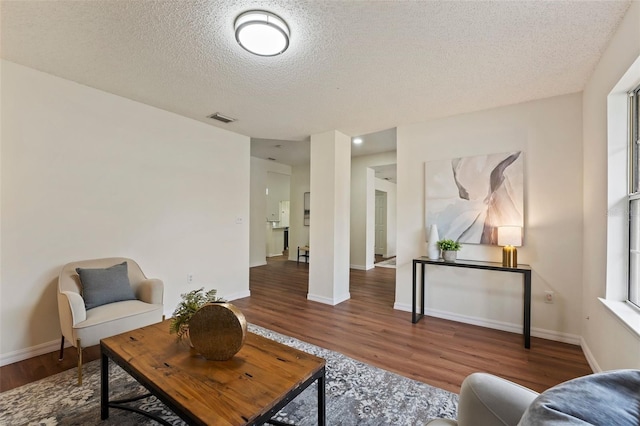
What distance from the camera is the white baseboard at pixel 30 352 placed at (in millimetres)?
2344

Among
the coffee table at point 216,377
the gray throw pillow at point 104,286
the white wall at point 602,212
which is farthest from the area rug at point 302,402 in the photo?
the white wall at point 602,212

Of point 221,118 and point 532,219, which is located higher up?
point 221,118

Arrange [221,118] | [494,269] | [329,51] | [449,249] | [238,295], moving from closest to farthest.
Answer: [329,51] < [494,269] < [449,249] < [221,118] < [238,295]

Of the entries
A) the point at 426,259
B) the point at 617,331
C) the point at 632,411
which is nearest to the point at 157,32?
the point at 632,411

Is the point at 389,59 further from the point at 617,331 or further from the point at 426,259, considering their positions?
the point at 617,331

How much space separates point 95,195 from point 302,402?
9.43 ft

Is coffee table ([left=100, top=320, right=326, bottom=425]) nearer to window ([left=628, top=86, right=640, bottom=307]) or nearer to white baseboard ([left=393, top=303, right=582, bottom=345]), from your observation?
window ([left=628, top=86, right=640, bottom=307])

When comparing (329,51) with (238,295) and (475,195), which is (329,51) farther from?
(238,295)

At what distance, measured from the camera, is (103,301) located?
2.43 meters

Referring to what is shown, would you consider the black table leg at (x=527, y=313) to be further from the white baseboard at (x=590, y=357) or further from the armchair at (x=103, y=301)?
the armchair at (x=103, y=301)

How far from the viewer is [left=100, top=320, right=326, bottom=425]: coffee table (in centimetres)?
112

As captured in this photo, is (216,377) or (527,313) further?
(527,313)

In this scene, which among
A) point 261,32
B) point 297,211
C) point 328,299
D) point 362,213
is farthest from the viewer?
point 297,211

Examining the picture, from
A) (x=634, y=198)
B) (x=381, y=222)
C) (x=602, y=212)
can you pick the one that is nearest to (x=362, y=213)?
(x=381, y=222)
